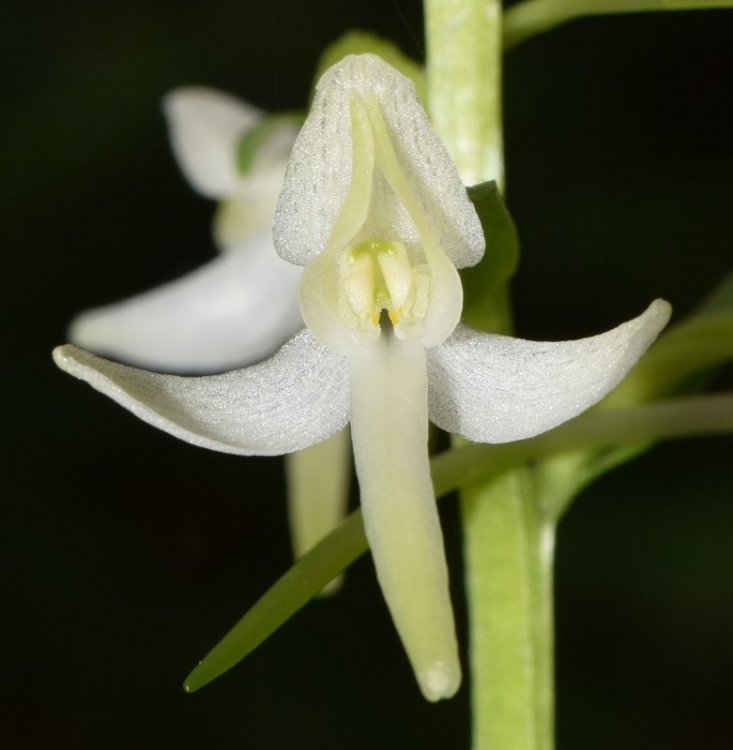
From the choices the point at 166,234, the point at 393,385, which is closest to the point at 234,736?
the point at 166,234

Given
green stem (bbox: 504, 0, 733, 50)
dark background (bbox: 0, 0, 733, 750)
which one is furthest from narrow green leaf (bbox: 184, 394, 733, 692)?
dark background (bbox: 0, 0, 733, 750)

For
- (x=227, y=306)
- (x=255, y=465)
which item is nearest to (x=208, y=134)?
(x=227, y=306)

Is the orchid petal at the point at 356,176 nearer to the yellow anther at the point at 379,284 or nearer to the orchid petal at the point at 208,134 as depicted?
the yellow anther at the point at 379,284

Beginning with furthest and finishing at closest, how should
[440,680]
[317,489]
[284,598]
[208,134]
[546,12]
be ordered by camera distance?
[208,134], [317,489], [546,12], [284,598], [440,680]

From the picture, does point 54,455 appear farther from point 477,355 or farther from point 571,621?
point 477,355

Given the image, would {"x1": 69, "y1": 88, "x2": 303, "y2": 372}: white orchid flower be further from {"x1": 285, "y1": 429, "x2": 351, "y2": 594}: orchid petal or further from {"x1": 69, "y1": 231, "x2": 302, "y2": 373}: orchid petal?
{"x1": 285, "y1": 429, "x2": 351, "y2": 594}: orchid petal

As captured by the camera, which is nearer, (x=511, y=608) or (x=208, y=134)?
(x=511, y=608)

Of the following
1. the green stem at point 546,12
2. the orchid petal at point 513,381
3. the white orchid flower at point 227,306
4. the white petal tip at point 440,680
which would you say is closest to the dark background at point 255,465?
the white orchid flower at point 227,306

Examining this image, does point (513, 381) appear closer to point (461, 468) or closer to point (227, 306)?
point (461, 468)
